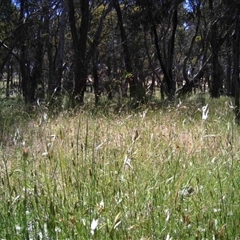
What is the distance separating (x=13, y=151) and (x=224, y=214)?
6.88 feet

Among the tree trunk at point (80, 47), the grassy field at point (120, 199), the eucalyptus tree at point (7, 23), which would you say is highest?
the eucalyptus tree at point (7, 23)

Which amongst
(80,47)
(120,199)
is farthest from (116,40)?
(120,199)

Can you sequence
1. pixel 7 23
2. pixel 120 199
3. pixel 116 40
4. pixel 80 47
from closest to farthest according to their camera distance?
pixel 120 199
pixel 80 47
pixel 7 23
pixel 116 40

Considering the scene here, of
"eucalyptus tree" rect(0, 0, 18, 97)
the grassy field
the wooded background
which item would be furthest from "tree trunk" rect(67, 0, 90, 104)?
the grassy field

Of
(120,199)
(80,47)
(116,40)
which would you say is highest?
(116,40)

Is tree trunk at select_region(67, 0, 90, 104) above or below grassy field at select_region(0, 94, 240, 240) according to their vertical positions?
above

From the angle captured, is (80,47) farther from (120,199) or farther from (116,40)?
(116,40)

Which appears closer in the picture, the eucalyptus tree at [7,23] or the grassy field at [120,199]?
the grassy field at [120,199]

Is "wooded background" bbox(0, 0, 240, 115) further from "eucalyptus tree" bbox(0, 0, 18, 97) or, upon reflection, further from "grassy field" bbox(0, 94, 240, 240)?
"grassy field" bbox(0, 94, 240, 240)

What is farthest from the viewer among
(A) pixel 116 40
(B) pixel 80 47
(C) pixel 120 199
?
(A) pixel 116 40

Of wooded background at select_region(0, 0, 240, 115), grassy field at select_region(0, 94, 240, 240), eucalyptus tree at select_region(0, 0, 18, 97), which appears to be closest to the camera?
grassy field at select_region(0, 94, 240, 240)

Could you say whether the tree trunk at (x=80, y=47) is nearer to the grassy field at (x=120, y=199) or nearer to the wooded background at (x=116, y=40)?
the wooded background at (x=116, y=40)

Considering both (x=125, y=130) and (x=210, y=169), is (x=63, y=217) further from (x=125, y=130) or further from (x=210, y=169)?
(x=125, y=130)

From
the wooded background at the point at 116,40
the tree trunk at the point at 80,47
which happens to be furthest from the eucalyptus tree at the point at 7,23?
the tree trunk at the point at 80,47
